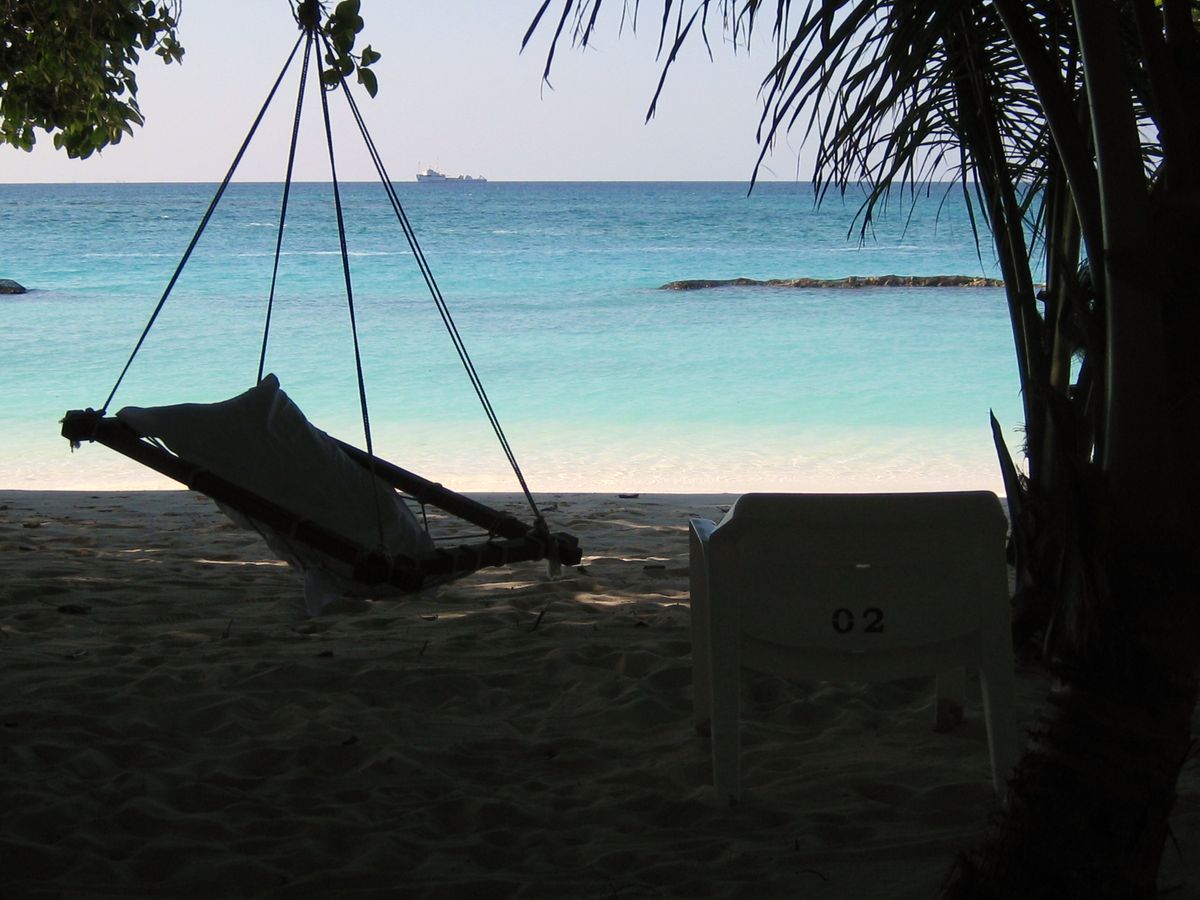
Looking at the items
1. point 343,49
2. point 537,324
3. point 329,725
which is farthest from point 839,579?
point 537,324

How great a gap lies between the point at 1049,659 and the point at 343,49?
2.11m

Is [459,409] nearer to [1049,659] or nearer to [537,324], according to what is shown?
[537,324]

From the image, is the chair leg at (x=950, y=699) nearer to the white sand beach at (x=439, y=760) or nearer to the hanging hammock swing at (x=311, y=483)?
the white sand beach at (x=439, y=760)

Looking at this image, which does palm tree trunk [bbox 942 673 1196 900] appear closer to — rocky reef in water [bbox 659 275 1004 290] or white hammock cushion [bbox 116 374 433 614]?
white hammock cushion [bbox 116 374 433 614]

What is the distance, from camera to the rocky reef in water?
15781 millimetres

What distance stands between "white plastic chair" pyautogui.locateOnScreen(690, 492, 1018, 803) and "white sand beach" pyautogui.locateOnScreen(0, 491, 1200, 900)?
0.20m

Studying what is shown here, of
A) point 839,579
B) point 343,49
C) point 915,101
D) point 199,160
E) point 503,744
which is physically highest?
point 199,160

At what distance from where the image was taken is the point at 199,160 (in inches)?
1272

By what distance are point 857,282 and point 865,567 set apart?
1537cm

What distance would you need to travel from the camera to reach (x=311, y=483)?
9.18 ft

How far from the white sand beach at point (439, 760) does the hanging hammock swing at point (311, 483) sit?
203mm

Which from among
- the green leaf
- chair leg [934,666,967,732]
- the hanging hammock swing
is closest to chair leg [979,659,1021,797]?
chair leg [934,666,967,732]

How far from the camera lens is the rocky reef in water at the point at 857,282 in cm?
1578

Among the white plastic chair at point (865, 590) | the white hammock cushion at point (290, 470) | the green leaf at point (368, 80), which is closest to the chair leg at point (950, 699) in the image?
the white plastic chair at point (865, 590)
